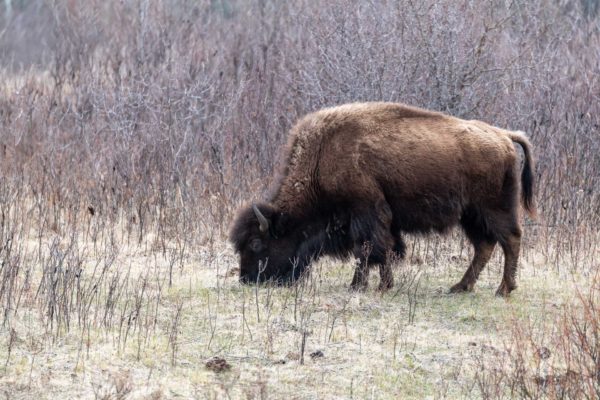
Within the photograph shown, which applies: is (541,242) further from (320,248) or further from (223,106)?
(223,106)

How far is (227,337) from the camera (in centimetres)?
652

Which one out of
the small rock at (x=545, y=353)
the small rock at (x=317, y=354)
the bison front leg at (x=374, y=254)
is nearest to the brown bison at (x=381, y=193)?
the bison front leg at (x=374, y=254)

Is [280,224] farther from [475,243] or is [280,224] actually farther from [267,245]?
[475,243]

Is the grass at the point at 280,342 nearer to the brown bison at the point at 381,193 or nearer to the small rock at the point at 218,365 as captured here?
the small rock at the point at 218,365

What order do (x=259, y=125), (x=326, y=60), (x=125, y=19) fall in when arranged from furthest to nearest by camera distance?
(x=125, y=19), (x=259, y=125), (x=326, y=60)

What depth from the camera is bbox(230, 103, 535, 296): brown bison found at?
8047mm

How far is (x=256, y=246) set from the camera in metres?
8.38

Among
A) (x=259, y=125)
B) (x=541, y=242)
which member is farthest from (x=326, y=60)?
(x=541, y=242)

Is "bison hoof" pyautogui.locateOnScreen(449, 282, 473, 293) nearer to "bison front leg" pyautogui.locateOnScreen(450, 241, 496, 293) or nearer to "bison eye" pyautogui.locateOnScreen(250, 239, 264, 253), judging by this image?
"bison front leg" pyautogui.locateOnScreen(450, 241, 496, 293)

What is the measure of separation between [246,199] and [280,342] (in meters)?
4.62

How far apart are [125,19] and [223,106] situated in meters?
6.24

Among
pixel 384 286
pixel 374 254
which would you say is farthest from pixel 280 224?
pixel 384 286

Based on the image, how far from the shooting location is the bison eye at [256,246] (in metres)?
8.38

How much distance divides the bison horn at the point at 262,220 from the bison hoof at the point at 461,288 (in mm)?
1697
